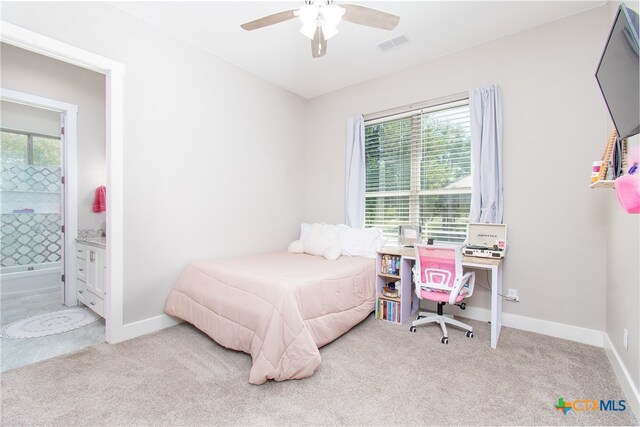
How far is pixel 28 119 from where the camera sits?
3709mm

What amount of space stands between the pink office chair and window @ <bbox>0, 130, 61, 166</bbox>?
200 inches

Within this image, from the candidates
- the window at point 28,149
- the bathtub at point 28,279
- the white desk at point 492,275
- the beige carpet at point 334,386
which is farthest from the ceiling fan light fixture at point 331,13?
the bathtub at point 28,279

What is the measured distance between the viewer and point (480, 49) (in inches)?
113

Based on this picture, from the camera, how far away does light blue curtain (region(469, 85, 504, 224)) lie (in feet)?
8.95

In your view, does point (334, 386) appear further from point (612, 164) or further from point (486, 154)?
point (486, 154)

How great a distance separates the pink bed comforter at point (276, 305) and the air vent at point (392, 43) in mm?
2223

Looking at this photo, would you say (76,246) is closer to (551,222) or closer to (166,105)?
(166,105)

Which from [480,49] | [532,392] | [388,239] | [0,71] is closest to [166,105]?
[0,71]

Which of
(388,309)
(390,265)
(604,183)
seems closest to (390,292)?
(388,309)

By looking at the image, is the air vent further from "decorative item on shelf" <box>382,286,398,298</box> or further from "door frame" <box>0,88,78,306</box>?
"door frame" <box>0,88,78,306</box>

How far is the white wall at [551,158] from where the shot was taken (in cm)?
237

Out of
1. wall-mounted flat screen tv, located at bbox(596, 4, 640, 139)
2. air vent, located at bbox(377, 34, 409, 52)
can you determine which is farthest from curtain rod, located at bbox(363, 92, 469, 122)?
wall-mounted flat screen tv, located at bbox(596, 4, 640, 139)

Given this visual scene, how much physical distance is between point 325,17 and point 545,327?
122 inches

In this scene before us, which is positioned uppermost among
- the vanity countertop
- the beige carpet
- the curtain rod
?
the curtain rod
